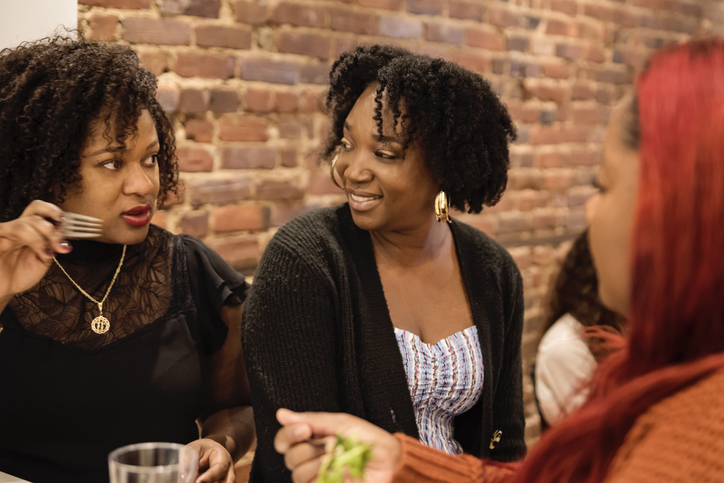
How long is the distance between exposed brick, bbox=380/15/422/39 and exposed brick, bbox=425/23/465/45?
5 cm

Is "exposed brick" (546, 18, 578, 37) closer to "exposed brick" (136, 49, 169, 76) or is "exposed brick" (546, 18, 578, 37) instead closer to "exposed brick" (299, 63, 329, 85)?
"exposed brick" (299, 63, 329, 85)

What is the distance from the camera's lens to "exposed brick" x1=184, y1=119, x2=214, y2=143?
1805mm

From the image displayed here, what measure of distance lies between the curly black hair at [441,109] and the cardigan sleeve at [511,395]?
32 cm

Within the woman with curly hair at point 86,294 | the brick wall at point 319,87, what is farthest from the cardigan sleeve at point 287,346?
the brick wall at point 319,87

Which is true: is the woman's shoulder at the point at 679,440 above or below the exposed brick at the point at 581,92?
below

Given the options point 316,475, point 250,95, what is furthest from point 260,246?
point 316,475

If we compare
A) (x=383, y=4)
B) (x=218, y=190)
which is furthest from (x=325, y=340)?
(x=383, y=4)

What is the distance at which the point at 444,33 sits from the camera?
2.38 metres

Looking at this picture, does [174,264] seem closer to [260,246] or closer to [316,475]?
[260,246]

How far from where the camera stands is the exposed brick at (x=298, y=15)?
6.30ft

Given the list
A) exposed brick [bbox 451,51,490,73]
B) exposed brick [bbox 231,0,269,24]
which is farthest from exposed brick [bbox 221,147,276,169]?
exposed brick [bbox 451,51,490,73]

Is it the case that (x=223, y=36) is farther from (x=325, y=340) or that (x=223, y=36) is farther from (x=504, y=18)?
(x=504, y=18)

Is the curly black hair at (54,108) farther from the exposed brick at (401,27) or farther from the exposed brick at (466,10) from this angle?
the exposed brick at (466,10)

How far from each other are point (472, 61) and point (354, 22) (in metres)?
0.58
